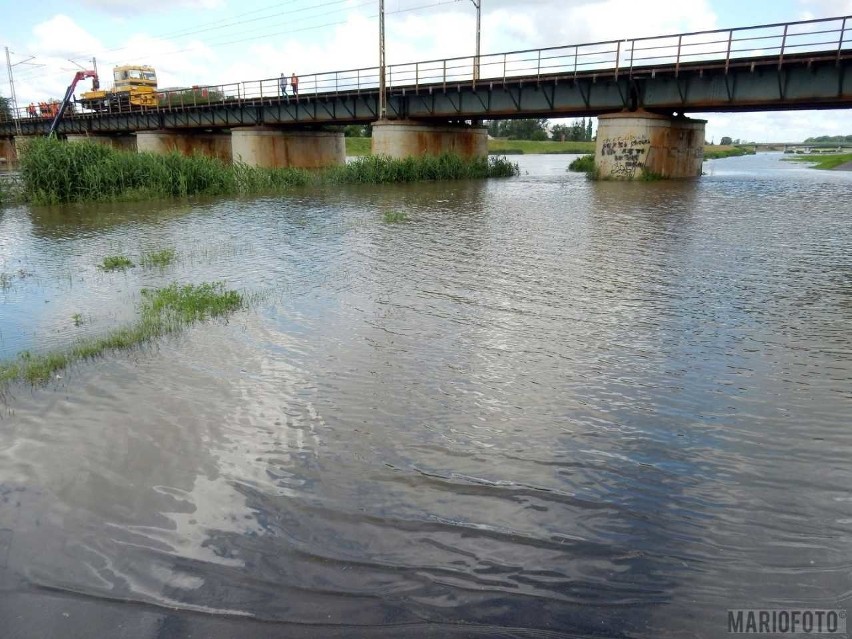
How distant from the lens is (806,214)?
746 inches

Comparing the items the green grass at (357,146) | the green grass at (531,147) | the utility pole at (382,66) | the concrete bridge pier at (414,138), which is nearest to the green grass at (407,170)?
the concrete bridge pier at (414,138)

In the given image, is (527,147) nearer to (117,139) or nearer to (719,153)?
(719,153)

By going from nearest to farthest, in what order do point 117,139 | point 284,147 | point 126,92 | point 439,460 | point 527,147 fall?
point 439,460 < point 284,147 < point 126,92 < point 117,139 < point 527,147

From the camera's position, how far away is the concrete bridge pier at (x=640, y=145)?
33656 mm

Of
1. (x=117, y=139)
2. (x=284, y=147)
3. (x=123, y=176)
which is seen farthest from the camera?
(x=117, y=139)

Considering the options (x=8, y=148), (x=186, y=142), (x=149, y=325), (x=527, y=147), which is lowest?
(x=149, y=325)

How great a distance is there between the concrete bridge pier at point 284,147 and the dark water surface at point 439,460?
40.1 m

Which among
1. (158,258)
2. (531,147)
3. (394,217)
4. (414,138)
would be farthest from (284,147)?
(531,147)

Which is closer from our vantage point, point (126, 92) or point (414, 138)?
point (414, 138)

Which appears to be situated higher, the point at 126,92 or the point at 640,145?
the point at 126,92

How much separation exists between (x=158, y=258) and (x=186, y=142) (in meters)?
50.2

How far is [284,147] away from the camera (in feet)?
161

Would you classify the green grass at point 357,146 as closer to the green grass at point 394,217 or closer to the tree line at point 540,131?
the tree line at point 540,131

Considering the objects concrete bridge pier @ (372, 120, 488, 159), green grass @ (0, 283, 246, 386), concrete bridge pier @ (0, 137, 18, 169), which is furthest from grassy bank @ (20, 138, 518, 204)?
concrete bridge pier @ (0, 137, 18, 169)
